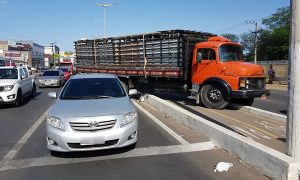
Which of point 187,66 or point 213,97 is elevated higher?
point 187,66

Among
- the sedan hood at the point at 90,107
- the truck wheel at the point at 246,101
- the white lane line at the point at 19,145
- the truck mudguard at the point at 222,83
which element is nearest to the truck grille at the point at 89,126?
the sedan hood at the point at 90,107

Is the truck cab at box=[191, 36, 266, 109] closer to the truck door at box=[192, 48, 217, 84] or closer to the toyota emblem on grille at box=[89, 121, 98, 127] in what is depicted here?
the truck door at box=[192, 48, 217, 84]

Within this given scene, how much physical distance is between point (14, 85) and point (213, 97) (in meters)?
8.05

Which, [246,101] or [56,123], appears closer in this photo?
[56,123]

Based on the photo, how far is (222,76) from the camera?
13.5 m

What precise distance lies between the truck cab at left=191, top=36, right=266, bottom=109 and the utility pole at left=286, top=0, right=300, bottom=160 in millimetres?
7550

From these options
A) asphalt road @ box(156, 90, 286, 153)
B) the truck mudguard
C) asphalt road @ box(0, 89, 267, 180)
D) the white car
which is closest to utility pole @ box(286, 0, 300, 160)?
asphalt road @ box(0, 89, 267, 180)

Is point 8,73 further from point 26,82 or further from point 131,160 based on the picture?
point 131,160

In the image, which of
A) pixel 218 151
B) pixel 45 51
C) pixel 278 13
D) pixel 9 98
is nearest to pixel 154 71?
pixel 9 98

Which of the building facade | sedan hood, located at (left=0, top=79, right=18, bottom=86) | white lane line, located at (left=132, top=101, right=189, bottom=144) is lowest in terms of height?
white lane line, located at (left=132, top=101, right=189, bottom=144)

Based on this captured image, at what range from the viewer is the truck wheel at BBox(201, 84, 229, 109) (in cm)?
1349

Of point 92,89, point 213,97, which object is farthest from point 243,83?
point 92,89

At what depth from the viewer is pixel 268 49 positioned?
266 ft

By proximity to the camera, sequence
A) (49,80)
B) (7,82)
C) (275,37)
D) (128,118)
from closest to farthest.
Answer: (128,118) < (7,82) < (49,80) < (275,37)
